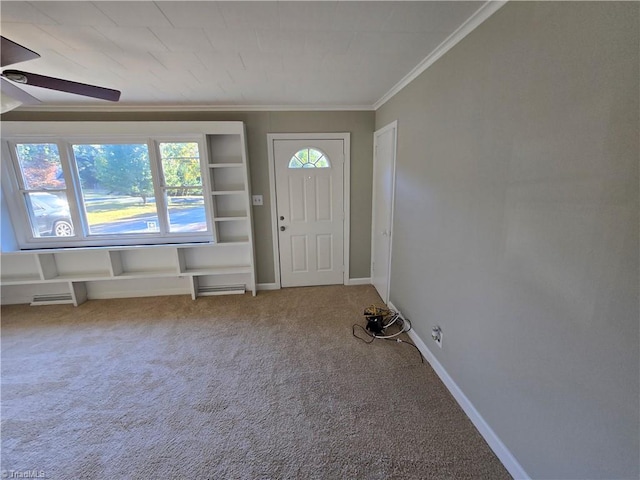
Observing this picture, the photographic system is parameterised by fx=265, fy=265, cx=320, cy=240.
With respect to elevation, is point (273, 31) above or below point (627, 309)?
above

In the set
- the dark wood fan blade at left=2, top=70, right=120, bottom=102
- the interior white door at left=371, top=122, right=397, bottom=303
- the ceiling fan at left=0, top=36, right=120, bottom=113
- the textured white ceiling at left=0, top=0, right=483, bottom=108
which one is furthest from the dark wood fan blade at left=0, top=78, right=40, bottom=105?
the interior white door at left=371, top=122, right=397, bottom=303

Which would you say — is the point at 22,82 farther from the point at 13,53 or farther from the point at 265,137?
the point at 265,137

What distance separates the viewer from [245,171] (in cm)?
311

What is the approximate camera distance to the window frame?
2.98 metres

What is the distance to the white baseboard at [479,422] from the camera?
1.34m

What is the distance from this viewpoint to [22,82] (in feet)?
5.08

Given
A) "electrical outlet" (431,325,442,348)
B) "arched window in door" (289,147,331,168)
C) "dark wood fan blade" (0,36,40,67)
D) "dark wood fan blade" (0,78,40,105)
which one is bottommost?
"electrical outlet" (431,325,442,348)

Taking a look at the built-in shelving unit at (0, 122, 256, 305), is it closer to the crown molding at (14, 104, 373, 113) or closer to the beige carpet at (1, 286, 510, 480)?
the crown molding at (14, 104, 373, 113)

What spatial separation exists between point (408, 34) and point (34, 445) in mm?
3284

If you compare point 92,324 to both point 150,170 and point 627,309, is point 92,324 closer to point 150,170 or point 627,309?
point 150,170

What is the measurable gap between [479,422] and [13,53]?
10.6 feet

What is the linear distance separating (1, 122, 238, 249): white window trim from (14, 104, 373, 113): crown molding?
0.26 metres

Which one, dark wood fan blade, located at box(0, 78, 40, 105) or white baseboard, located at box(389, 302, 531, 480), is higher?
dark wood fan blade, located at box(0, 78, 40, 105)

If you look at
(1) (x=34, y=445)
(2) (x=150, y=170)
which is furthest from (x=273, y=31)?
(1) (x=34, y=445)
